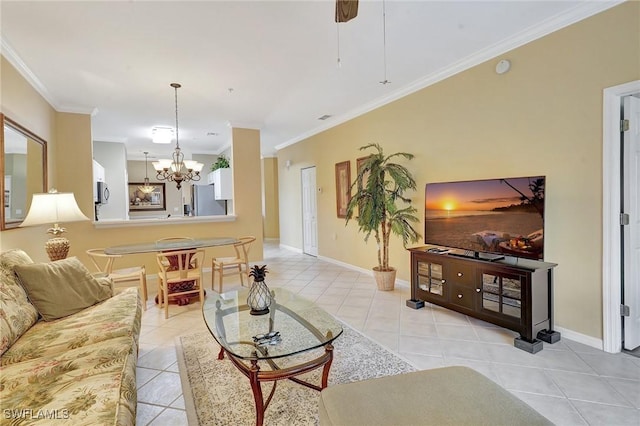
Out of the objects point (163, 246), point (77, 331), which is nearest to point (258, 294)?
point (77, 331)

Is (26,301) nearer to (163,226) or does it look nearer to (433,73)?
(163,226)

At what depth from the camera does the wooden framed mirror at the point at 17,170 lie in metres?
2.66

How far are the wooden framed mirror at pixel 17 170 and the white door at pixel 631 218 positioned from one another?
16.4 ft

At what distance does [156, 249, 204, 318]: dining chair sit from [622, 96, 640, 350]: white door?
3.92m

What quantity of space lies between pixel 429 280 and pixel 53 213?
3.77 m

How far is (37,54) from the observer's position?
10.0ft

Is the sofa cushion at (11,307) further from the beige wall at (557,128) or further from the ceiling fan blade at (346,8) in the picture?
the beige wall at (557,128)

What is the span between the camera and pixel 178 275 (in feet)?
12.1

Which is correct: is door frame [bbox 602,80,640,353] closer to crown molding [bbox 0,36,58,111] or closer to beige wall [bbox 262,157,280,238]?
crown molding [bbox 0,36,58,111]

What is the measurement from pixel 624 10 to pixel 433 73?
1688mm

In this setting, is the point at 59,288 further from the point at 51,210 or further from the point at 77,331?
the point at 51,210

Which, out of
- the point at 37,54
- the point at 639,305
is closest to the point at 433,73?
the point at 639,305

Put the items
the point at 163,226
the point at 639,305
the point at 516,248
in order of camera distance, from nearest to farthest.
Answer: the point at 639,305 → the point at 516,248 → the point at 163,226

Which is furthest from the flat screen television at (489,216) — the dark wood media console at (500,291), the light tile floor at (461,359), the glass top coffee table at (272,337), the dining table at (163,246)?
the dining table at (163,246)
